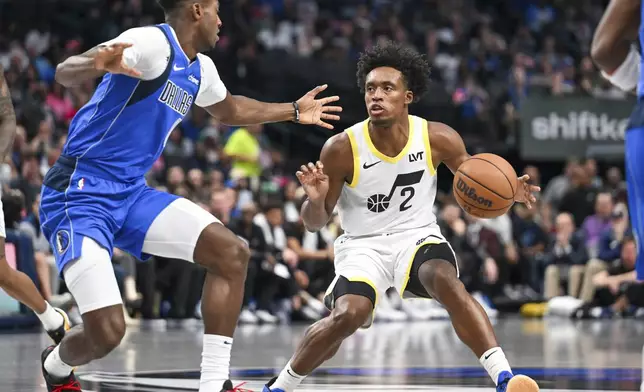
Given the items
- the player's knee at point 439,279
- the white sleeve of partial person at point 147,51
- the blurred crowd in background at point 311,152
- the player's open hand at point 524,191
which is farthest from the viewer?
the blurred crowd in background at point 311,152

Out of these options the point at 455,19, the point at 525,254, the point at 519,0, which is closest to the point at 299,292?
the point at 525,254

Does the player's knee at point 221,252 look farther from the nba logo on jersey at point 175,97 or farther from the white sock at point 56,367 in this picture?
the white sock at point 56,367

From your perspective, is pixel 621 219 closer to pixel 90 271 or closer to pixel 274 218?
pixel 274 218

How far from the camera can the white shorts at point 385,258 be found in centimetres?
634

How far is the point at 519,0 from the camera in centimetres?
2550

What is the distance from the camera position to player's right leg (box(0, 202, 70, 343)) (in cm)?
772

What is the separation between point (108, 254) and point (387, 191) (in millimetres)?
1670

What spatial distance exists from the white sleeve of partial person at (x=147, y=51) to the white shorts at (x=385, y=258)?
58.2 inches

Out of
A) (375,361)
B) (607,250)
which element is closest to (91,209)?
(375,361)

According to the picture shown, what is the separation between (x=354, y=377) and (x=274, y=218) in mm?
7005

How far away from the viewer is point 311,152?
19844 millimetres

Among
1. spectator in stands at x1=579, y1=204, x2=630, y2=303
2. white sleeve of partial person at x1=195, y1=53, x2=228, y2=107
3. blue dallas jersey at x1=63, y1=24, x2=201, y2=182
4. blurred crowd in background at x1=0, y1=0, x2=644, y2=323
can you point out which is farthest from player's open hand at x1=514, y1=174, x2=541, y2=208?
spectator in stands at x1=579, y1=204, x2=630, y2=303

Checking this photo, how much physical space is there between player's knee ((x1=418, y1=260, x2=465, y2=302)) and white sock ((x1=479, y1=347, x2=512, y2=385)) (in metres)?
0.35

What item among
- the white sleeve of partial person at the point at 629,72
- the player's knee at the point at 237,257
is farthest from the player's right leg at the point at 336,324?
the white sleeve of partial person at the point at 629,72
